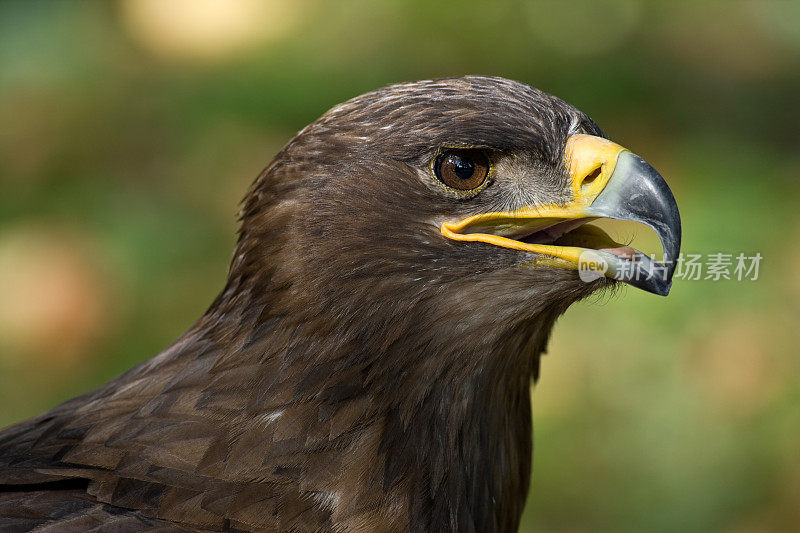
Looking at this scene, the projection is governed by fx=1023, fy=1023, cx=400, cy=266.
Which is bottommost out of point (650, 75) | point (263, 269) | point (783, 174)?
point (263, 269)

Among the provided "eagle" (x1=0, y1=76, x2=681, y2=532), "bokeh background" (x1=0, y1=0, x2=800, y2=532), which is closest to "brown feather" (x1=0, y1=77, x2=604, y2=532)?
"eagle" (x1=0, y1=76, x2=681, y2=532)

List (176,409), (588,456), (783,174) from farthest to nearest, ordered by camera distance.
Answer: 1. (783,174)
2. (588,456)
3. (176,409)

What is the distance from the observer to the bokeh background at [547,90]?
5.33m

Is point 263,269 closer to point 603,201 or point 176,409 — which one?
point 176,409

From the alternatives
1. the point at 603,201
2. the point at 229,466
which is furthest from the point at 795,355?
the point at 229,466

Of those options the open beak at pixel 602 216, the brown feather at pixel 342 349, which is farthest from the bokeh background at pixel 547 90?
the open beak at pixel 602 216

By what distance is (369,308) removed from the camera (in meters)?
2.54

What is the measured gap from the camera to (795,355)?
5.64 m

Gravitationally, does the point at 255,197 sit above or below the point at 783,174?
below

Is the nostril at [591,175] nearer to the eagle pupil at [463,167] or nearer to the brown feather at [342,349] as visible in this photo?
the brown feather at [342,349]

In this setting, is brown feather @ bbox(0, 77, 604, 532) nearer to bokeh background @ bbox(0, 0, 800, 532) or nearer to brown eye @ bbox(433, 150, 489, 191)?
brown eye @ bbox(433, 150, 489, 191)

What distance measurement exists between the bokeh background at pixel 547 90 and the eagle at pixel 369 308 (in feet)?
9.59

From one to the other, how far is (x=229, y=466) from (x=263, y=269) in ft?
1.65

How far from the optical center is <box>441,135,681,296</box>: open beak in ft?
7.96
